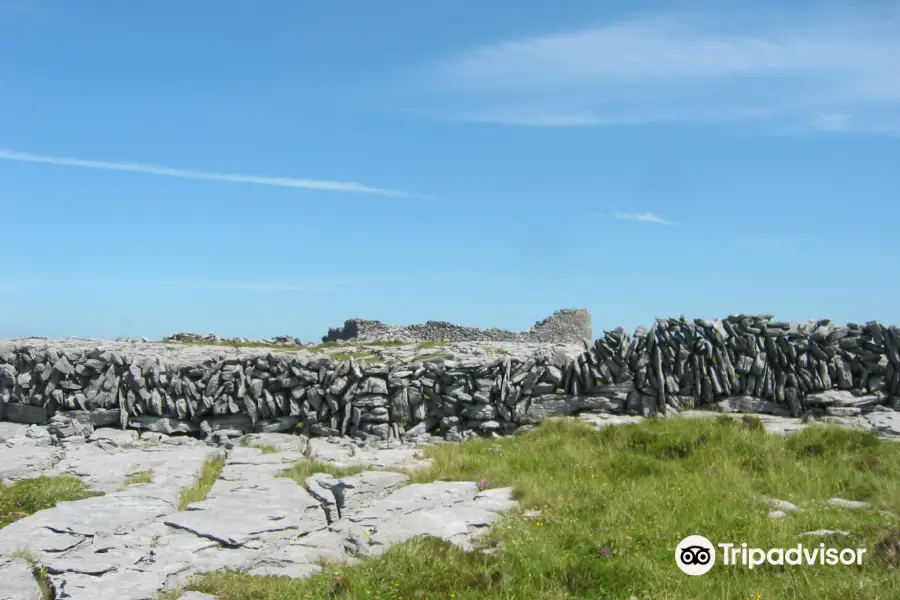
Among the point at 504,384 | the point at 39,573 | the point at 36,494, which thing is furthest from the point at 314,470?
the point at 39,573

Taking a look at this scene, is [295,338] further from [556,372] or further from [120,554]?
[120,554]

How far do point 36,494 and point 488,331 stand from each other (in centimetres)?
2952

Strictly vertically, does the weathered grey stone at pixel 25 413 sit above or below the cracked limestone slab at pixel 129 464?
above

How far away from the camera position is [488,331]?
40.2 metres

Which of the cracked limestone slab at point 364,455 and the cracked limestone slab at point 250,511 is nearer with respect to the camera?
the cracked limestone slab at point 250,511

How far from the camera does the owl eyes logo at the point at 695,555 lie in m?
8.89

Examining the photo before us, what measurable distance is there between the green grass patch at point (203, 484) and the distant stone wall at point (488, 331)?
2375cm

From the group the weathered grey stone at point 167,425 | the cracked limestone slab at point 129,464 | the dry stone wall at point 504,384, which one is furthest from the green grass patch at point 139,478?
the weathered grey stone at point 167,425

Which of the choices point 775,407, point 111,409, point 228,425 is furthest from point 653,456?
point 111,409

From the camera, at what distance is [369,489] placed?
40.3 ft

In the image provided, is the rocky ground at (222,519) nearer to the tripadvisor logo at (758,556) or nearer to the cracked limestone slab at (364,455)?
the cracked limestone slab at (364,455)

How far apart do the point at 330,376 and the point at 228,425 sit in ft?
9.15

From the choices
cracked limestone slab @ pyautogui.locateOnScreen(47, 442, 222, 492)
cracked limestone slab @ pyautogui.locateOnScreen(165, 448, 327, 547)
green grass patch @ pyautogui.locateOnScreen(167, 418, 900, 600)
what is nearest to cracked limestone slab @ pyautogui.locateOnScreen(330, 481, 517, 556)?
green grass patch @ pyautogui.locateOnScreen(167, 418, 900, 600)

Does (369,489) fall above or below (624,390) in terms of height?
below
